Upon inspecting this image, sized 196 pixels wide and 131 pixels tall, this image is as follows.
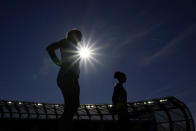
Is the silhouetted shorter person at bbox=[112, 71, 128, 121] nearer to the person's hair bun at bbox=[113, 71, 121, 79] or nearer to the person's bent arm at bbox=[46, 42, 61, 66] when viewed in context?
the person's hair bun at bbox=[113, 71, 121, 79]

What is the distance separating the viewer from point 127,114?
12.4 feet

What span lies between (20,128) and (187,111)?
682 inches

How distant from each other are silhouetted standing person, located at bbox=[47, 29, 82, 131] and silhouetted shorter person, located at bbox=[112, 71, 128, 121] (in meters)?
1.43

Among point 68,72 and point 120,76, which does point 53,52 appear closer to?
point 68,72

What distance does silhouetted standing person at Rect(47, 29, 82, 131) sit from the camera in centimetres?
252

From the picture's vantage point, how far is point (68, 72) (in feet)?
9.03

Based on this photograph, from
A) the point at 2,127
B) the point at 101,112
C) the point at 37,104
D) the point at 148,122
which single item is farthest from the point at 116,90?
the point at 37,104

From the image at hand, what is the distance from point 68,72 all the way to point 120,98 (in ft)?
5.82

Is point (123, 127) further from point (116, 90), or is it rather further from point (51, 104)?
point (51, 104)

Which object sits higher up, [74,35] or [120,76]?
[74,35]

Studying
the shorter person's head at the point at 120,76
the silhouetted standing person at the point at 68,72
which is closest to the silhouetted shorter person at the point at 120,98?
the shorter person's head at the point at 120,76

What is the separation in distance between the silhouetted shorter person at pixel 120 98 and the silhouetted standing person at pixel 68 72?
1.43m

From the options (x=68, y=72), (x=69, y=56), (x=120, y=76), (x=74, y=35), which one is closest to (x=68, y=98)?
(x=68, y=72)

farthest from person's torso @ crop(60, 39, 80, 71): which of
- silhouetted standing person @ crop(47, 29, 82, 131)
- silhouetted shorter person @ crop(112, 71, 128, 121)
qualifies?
silhouetted shorter person @ crop(112, 71, 128, 121)
